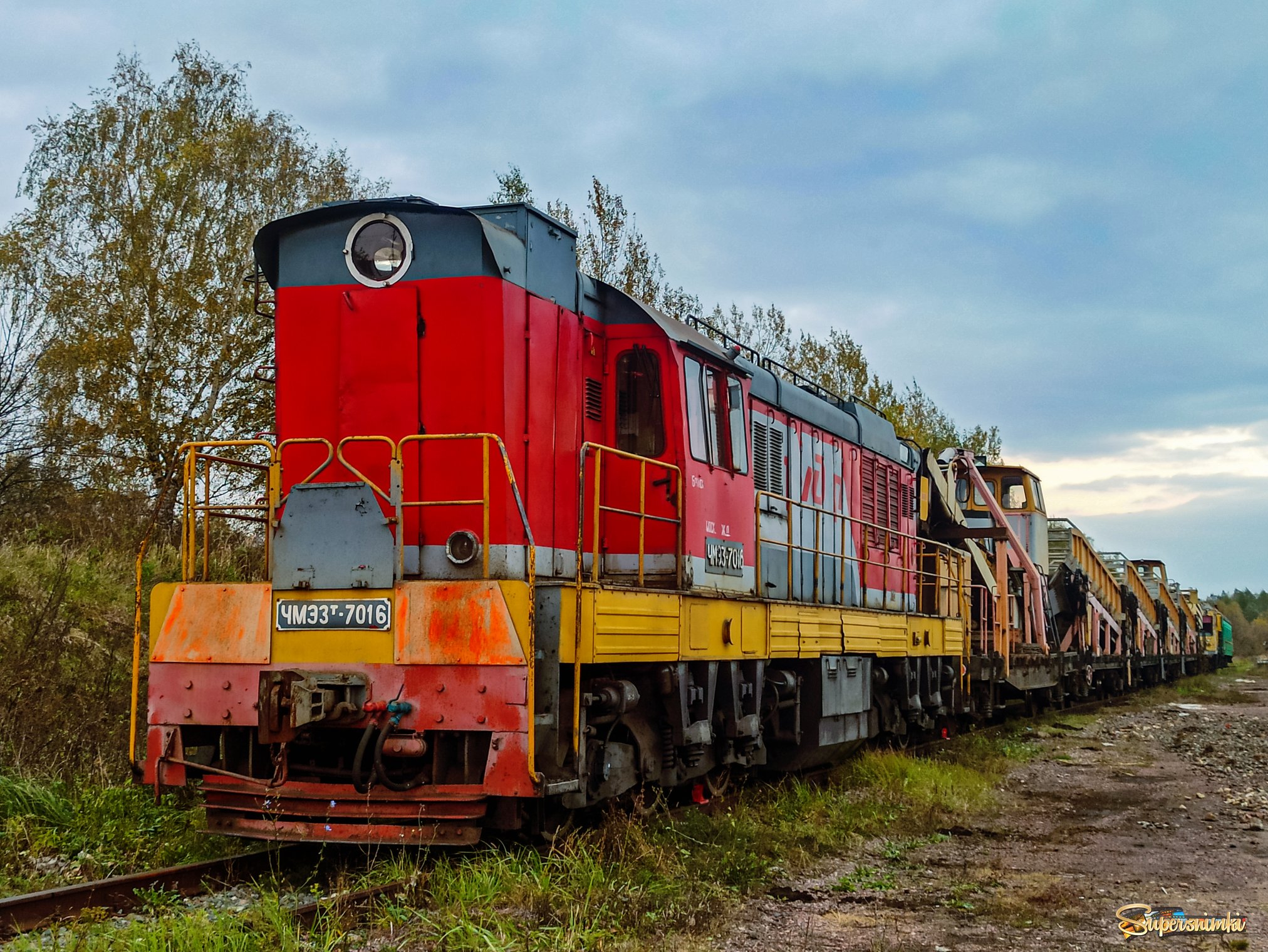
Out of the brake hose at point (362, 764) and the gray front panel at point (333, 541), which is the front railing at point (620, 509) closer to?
the gray front panel at point (333, 541)

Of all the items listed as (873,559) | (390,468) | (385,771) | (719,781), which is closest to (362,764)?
(385,771)

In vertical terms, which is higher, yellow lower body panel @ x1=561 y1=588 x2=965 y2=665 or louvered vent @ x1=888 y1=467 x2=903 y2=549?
louvered vent @ x1=888 y1=467 x2=903 y2=549

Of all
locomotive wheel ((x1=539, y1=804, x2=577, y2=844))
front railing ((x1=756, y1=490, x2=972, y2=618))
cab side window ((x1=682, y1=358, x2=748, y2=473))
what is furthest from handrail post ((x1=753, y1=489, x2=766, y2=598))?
locomotive wheel ((x1=539, y1=804, x2=577, y2=844))

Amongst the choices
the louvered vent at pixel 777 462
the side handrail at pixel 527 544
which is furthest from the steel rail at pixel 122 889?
the louvered vent at pixel 777 462

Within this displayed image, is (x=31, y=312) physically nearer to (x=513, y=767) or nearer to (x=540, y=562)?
(x=540, y=562)

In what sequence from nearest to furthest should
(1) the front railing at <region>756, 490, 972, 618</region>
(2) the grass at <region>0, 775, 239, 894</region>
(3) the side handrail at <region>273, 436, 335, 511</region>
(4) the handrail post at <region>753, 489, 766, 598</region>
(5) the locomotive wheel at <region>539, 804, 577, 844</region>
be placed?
1. (2) the grass at <region>0, 775, 239, 894</region>
2. (3) the side handrail at <region>273, 436, 335, 511</region>
3. (5) the locomotive wheel at <region>539, 804, 577, 844</region>
4. (4) the handrail post at <region>753, 489, 766, 598</region>
5. (1) the front railing at <region>756, 490, 972, 618</region>

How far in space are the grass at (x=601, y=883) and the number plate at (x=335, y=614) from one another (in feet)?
4.06

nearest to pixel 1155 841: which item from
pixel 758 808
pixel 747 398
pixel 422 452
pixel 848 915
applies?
pixel 758 808

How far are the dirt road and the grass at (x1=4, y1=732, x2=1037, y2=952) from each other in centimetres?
20

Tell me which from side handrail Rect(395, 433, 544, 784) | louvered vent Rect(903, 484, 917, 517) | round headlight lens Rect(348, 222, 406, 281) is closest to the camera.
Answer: side handrail Rect(395, 433, 544, 784)

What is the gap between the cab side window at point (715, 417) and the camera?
801cm

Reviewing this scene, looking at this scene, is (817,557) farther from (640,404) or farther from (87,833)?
(87,833)

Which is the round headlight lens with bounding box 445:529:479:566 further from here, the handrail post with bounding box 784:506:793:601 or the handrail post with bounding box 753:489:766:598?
the handrail post with bounding box 784:506:793:601

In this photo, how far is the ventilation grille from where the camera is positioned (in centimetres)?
968
